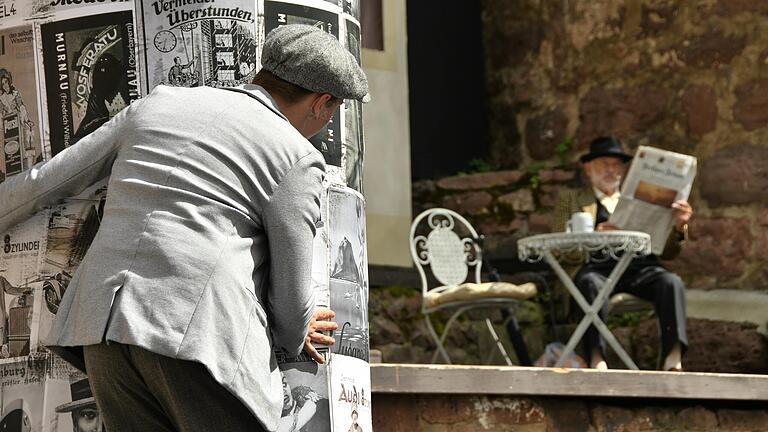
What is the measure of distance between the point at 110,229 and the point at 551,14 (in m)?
7.01

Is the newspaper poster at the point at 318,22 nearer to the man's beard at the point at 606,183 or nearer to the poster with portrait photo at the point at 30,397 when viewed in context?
the poster with portrait photo at the point at 30,397

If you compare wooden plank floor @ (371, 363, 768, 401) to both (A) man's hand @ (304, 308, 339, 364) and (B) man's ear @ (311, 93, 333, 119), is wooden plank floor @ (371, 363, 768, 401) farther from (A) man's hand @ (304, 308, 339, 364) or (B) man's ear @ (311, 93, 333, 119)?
(B) man's ear @ (311, 93, 333, 119)

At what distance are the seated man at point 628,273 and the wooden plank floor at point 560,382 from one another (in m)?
1.33

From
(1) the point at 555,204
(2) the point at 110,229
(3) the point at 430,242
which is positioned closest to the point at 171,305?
(2) the point at 110,229

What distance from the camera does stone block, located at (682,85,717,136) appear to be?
8.88 metres

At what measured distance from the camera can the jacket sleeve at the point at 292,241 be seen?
2.89 metres

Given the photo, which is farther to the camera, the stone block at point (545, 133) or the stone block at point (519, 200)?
the stone block at point (545, 133)

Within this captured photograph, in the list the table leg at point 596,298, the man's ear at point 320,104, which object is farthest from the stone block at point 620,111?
the man's ear at point 320,104

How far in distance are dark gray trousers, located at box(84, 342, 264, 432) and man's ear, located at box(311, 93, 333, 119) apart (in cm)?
60

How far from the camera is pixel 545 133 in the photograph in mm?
9570

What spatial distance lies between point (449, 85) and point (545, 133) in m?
0.79

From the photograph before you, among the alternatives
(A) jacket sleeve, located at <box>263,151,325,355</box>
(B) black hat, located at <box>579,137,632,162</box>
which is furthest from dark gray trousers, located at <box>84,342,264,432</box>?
(B) black hat, located at <box>579,137,632,162</box>

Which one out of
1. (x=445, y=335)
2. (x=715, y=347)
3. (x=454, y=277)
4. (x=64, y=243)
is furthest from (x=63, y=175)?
(x=715, y=347)

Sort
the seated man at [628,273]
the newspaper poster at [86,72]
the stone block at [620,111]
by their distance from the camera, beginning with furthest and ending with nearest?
the stone block at [620,111] → the seated man at [628,273] → the newspaper poster at [86,72]
